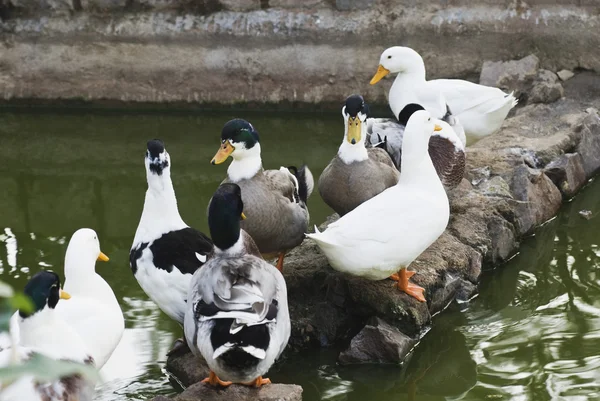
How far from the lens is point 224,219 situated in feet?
11.0

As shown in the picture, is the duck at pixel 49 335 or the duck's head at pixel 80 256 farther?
the duck's head at pixel 80 256

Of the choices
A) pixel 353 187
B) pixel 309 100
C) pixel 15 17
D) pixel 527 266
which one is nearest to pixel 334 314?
pixel 353 187

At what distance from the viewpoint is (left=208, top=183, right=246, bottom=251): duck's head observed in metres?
3.37

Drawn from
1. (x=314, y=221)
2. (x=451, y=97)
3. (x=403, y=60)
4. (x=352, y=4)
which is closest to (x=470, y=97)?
(x=451, y=97)

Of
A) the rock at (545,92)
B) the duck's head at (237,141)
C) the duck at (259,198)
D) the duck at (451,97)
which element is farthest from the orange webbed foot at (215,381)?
the rock at (545,92)

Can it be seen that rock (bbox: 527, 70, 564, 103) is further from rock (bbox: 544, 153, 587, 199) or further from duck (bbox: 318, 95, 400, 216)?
duck (bbox: 318, 95, 400, 216)

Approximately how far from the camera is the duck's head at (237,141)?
13.5 feet

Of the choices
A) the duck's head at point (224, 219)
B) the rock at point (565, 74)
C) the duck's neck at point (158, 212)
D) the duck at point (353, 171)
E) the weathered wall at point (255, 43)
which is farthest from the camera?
the weathered wall at point (255, 43)

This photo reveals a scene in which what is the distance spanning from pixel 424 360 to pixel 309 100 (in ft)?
14.2

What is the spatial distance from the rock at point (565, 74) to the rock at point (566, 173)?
190cm

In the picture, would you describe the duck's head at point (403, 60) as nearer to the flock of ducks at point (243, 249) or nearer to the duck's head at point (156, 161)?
the flock of ducks at point (243, 249)

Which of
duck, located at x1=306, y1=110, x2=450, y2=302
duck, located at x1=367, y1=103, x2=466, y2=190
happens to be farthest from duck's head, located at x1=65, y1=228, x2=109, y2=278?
duck, located at x1=367, y1=103, x2=466, y2=190

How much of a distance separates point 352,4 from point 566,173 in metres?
3.03

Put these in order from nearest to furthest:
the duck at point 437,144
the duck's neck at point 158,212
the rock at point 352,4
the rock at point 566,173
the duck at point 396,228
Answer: the duck at point 396,228 → the duck's neck at point 158,212 → the duck at point 437,144 → the rock at point 566,173 → the rock at point 352,4
